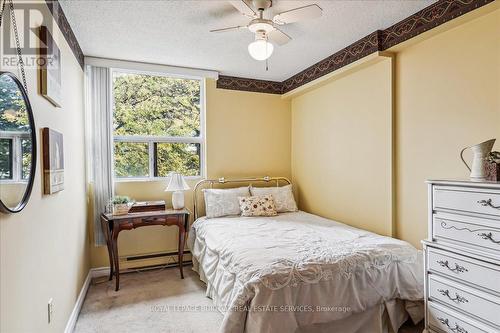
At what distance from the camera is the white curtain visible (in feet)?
11.2

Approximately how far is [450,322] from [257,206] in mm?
2194

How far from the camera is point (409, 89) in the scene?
2.70 metres

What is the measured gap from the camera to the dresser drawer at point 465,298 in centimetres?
171

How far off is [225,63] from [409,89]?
6.66ft

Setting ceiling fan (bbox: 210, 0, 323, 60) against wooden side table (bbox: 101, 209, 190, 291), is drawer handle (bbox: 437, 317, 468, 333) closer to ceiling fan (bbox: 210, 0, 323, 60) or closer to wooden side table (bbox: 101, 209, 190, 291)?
ceiling fan (bbox: 210, 0, 323, 60)

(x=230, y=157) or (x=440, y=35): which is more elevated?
(x=440, y=35)

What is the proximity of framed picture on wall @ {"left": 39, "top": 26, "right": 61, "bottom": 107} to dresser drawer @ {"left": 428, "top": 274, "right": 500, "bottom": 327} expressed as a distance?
2.76 meters

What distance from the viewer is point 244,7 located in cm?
212

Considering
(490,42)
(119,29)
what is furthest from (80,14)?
(490,42)

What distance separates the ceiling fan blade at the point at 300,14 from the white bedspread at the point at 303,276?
1.72m

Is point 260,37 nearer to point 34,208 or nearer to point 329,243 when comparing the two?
point 329,243

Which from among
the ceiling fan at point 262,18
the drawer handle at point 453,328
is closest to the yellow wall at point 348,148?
the drawer handle at point 453,328

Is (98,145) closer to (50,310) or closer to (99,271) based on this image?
(99,271)

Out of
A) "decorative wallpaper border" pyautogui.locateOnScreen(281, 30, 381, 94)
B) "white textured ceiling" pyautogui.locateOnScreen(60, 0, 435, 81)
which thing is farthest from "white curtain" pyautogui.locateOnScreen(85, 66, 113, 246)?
"decorative wallpaper border" pyautogui.locateOnScreen(281, 30, 381, 94)
